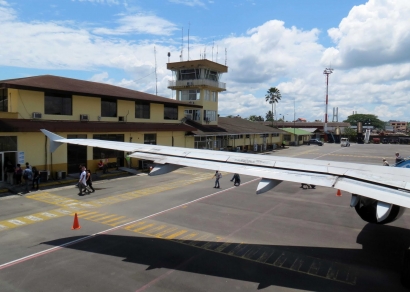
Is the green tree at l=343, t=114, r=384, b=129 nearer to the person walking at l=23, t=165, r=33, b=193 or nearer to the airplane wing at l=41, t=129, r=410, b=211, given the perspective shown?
the person walking at l=23, t=165, r=33, b=193

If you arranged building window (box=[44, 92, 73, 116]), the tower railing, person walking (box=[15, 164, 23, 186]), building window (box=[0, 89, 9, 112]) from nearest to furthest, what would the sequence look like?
person walking (box=[15, 164, 23, 186]) < building window (box=[0, 89, 9, 112]) < building window (box=[44, 92, 73, 116]) < the tower railing

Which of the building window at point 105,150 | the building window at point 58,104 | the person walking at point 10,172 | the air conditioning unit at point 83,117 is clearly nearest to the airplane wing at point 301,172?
the person walking at point 10,172

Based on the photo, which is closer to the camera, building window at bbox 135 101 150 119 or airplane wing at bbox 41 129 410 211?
airplane wing at bbox 41 129 410 211

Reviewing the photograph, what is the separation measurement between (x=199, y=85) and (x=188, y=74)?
2.80 m

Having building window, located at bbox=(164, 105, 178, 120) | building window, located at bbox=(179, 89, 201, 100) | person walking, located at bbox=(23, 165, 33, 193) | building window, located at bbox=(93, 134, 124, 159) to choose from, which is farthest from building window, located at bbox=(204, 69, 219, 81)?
person walking, located at bbox=(23, 165, 33, 193)

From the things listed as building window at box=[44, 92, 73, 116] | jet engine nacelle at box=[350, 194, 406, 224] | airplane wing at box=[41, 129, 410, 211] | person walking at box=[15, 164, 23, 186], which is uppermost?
building window at box=[44, 92, 73, 116]

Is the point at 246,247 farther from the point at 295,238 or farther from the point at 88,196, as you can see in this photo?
the point at 88,196

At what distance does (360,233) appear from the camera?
40.9 feet

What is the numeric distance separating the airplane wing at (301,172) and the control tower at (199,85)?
36329mm

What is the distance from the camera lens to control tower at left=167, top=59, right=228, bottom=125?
45.6 meters

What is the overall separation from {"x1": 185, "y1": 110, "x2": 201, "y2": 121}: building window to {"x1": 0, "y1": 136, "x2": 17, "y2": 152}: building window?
26.7 metres

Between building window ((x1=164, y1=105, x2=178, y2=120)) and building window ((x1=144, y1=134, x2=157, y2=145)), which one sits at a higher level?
building window ((x1=164, y1=105, x2=178, y2=120))

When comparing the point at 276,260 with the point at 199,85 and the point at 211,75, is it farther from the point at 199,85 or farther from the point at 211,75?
the point at 211,75

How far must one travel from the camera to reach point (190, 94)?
47062 mm
